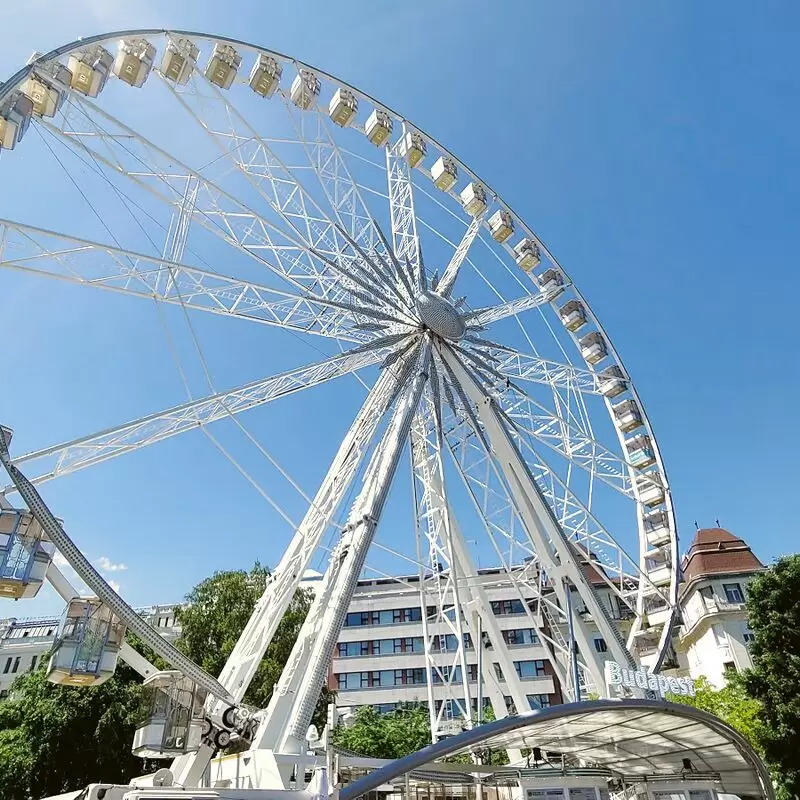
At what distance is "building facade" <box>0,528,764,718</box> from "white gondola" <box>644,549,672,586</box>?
17.2 metres

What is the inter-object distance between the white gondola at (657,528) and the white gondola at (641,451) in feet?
6.68

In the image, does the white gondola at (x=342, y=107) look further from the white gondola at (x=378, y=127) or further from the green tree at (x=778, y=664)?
the green tree at (x=778, y=664)

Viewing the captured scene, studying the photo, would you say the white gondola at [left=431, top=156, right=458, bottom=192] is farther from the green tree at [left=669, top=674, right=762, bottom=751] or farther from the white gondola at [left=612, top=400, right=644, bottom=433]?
the green tree at [left=669, top=674, right=762, bottom=751]

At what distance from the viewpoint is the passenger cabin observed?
23.2 metres

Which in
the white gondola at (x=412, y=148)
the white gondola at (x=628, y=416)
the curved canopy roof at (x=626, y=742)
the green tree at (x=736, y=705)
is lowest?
the curved canopy roof at (x=626, y=742)

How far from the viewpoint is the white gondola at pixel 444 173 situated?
24.6m

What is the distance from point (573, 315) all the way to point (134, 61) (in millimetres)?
18196

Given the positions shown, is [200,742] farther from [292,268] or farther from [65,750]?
[65,750]

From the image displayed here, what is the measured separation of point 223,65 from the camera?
18.8 metres

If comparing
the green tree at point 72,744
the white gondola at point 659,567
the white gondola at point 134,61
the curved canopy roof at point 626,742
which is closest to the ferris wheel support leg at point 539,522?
the curved canopy roof at point 626,742

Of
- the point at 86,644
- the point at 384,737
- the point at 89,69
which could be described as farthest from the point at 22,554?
the point at 384,737

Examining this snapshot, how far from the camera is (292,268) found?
60.0 feet

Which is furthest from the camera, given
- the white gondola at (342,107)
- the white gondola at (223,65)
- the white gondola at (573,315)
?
the white gondola at (573,315)

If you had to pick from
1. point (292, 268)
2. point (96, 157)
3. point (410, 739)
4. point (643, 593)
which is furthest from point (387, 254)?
point (410, 739)
